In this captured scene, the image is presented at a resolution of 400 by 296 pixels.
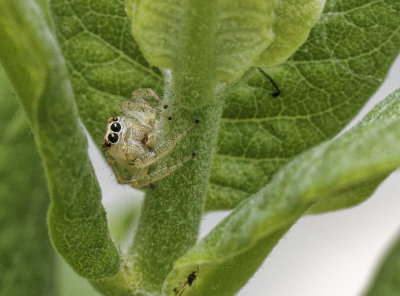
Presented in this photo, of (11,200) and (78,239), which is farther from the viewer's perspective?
(11,200)

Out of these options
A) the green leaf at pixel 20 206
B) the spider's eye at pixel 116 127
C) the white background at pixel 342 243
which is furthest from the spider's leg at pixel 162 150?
the white background at pixel 342 243

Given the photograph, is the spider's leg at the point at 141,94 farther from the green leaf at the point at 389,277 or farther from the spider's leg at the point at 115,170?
the green leaf at the point at 389,277

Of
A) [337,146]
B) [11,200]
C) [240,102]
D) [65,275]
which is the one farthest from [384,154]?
[65,275]

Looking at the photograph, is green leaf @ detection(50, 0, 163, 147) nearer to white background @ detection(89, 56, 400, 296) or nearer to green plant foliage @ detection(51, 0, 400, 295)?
green plant foliage @ detection(51, 0, 400, 295)

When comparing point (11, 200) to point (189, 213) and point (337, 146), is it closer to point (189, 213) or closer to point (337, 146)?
point (189, 213)

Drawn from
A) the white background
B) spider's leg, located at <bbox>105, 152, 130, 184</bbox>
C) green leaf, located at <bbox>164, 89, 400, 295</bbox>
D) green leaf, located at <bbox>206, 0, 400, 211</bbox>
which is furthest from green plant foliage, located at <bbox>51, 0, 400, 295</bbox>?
the white background

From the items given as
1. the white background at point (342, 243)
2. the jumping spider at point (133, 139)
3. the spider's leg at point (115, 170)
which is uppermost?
the jumping spider at point (133, 139)

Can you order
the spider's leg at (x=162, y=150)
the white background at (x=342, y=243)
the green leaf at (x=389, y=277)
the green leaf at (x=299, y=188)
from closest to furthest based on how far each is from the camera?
the green leaf at (x=299, y=188)
the spider's leg at (x=162, y=150)
the green leaf at (x=389, y=277)
the white background at (x=342, y=243)
